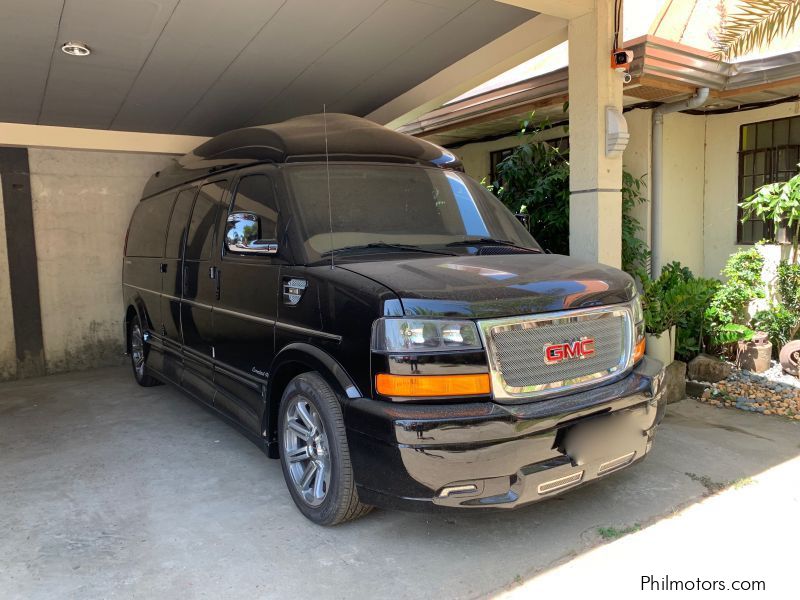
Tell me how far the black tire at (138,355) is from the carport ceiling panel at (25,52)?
2.47 meters

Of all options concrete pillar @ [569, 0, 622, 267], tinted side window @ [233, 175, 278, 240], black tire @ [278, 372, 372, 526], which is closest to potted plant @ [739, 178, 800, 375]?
concrete pillar @ [569, 0, 622, 267]

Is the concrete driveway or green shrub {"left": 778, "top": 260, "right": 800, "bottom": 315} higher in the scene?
green shrub {"left": 778, "top": 260, "right": 800, "bottom": 315}

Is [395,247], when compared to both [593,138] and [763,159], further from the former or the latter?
[763,159]

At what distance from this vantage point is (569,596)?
2789mm

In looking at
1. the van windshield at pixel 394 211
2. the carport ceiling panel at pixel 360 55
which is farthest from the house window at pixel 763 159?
the van windshield at pixel 394 211

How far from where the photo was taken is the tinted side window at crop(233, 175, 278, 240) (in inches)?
152

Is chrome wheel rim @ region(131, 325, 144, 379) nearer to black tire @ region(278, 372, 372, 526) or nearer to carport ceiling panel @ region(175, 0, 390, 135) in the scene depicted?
carport ceiling panel @ region(175, 0, 390, 135)

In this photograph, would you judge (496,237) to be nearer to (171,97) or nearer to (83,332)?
(171,97)

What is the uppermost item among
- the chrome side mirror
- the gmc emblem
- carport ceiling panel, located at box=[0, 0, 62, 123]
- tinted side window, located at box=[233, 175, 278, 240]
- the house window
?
carport ceiling panel, located at box=[0, 0, 62, 123]

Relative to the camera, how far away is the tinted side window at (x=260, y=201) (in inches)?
152

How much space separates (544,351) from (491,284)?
42 centimetres

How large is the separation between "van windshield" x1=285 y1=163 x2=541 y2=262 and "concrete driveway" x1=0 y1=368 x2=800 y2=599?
160 cm

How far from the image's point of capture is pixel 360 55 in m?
5.98

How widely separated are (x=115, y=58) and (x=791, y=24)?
590 cm
